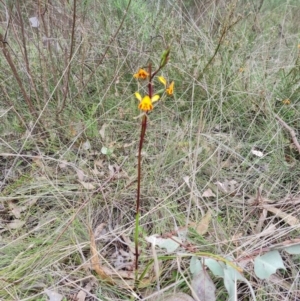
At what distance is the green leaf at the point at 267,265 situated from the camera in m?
0.85

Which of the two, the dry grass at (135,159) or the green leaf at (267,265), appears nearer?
the green leaf at (267,265)

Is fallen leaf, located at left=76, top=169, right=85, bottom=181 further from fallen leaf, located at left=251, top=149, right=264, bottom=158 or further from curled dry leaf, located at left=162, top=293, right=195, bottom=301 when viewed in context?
fallen leaf, located at left=251, top=149, right=264, bottom=158

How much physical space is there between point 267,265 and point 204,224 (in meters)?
0.29

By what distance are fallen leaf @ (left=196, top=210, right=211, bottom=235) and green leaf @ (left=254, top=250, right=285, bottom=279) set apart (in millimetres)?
252

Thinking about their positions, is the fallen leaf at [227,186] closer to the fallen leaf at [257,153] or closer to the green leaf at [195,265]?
the fallen leaf at [257,153]

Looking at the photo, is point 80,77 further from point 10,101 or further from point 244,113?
point 244,113

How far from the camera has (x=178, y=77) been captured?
1777 millimetres

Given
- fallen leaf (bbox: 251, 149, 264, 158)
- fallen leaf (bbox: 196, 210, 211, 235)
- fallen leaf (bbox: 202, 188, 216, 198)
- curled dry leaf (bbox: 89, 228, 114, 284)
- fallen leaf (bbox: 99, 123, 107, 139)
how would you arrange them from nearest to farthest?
1. curled dry leaf (bbox: 89, 228, 114, 284)
2. fallen leaf (bbox: 196, 210, 211, 235)
3. fallen leaf (bbox: 202, 188, 216, 198)
4. fallen leaf (bbox: 251, 149, 264, 158)
5. fallen leaf (bbox: 99, 123, 107, 139)

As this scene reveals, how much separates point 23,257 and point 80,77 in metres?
0.89

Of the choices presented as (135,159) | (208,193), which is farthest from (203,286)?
(135,159)

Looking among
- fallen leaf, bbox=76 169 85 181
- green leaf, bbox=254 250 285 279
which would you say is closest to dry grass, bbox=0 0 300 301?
fallen leaf, bbox=76 169 85 181

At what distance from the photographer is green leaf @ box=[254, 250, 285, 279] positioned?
845mm

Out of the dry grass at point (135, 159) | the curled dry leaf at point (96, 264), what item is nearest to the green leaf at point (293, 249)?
the dry grass at point (135, 159)

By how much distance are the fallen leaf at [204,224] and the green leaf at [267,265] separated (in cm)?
25
